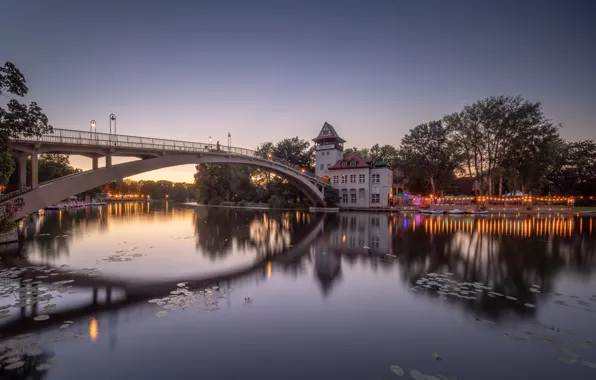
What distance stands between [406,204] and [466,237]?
37594mm

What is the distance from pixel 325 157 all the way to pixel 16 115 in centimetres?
5013

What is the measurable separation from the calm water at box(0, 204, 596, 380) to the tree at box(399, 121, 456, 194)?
44709 mm

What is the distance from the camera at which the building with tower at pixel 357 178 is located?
53812 millimetres

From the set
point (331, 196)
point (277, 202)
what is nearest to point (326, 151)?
point (331, 196)

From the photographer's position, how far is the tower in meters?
60.3

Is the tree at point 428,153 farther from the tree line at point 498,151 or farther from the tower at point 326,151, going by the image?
the tower at point 326,151

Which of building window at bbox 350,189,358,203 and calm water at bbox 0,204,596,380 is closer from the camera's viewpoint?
calm water at bbox 0,204,596,380

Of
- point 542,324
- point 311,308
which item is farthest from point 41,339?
point 542,324

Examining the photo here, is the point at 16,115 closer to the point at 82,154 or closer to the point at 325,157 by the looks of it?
the point at 82,154

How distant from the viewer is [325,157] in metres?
60.9

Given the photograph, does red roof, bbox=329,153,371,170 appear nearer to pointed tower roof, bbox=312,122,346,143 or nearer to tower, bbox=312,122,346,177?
tower, bbox=312,122,346,177

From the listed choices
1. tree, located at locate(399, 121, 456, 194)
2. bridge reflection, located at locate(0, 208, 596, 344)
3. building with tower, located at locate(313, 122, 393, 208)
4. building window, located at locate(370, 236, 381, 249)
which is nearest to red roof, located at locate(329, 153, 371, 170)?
building with tower, located at locate(313, 122, 393, 208)

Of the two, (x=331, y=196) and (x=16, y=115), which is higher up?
(x=16, y=115)

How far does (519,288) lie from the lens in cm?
950
